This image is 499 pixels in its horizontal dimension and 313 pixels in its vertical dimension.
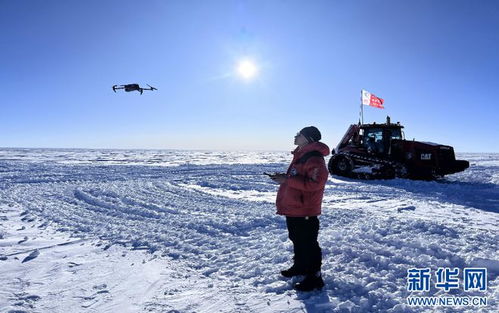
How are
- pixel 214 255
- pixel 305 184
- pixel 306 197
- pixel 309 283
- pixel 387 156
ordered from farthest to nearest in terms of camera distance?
pixel 387 156
pixel 214 255
pixel 309 283
pixel 306 197
pixel 305 184

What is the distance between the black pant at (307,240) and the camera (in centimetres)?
328

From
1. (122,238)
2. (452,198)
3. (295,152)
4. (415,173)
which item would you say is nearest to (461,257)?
(295,152)

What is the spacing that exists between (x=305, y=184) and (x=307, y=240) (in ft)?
2.13

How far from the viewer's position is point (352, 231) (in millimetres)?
5129

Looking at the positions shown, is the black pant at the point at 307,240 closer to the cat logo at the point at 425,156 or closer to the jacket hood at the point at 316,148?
the jacket hood at the point at 316,148

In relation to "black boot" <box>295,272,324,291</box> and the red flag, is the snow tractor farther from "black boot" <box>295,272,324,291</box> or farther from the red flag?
"black boot" <box>295,272,324,291</box>

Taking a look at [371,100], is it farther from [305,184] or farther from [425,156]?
[305,184]

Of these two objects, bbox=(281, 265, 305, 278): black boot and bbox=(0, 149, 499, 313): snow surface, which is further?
bbox=(281, 265, 305, 278): black boot

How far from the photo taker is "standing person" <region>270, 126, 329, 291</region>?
10.2 ft

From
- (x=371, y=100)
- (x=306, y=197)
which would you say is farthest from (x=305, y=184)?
(x=371, y=100)

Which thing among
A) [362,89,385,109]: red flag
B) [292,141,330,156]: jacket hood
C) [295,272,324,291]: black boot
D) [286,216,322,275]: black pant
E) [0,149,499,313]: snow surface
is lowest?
[0,149,499,313]: snow surface

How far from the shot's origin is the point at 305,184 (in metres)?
3.09

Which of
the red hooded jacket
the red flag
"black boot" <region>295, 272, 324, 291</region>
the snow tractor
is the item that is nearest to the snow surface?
"black boot" <region>295, 272, 324, 291</region>

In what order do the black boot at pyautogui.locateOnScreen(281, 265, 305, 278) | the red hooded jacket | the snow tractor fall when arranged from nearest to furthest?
the red hooded jacket → the black boot at pyautogui.locateOnScreen(281, 265, 305, 278) → the snow tractor
